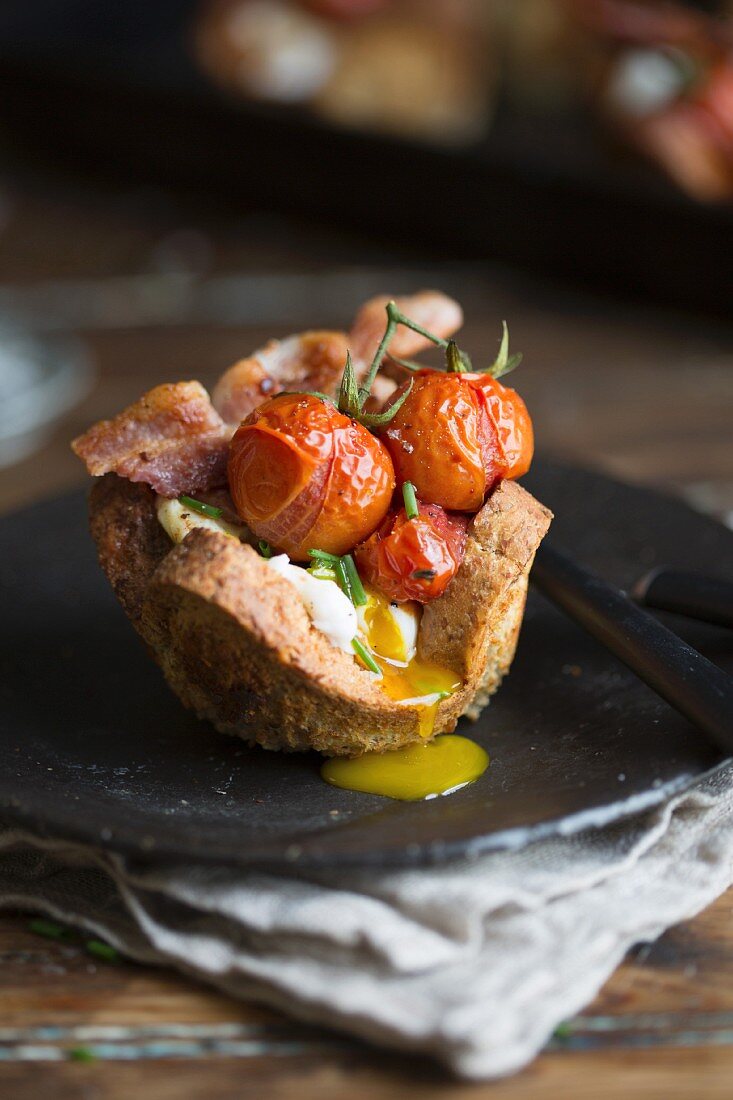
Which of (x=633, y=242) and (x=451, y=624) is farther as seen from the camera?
(x=633, y=242)

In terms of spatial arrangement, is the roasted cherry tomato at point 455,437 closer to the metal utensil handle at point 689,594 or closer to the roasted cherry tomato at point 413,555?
the roasted cherry tomato at point 413,555

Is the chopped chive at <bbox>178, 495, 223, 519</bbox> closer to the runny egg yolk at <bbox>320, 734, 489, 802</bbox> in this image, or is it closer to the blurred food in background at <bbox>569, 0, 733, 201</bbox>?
the runny egg yolk at <bbox>320, 734, 489, 802</bbox>

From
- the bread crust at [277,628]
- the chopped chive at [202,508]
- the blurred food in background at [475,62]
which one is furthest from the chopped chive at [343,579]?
the blurred food in background at [475,62]

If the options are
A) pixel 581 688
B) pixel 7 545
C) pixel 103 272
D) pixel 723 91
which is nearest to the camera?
pixel 581 688

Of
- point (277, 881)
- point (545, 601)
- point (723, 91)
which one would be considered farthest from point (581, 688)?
point (723, 91)

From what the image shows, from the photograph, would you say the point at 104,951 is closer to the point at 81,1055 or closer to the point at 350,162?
the point at 81,1055

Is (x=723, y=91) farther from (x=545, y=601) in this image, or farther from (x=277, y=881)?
(x=277, y=881)

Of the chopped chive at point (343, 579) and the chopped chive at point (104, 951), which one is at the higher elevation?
the chopped chive at point (343, 579)
